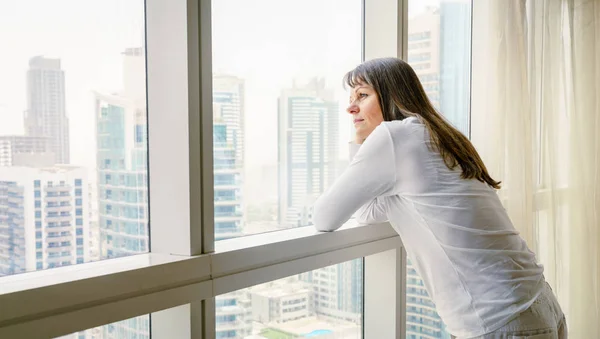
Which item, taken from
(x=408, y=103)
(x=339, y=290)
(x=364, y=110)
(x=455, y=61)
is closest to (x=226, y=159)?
(x=364, y=110)

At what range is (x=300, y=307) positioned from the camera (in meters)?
1.92

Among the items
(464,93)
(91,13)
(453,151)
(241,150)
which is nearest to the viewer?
(91,13)

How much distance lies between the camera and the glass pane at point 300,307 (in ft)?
5.46

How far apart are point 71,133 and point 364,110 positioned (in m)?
0.81

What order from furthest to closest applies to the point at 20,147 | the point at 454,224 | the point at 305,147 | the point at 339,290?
the point at 339,290
the point at 305,147
the point at 454,224
the point at 20,147

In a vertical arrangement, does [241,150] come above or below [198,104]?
below

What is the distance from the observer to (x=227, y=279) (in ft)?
4.58

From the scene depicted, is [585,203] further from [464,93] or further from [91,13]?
[91,13]

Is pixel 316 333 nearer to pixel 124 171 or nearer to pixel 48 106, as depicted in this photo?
pixel 124 171

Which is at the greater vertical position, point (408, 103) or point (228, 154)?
point (408, 103)

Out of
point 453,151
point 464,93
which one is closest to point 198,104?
point 453,151

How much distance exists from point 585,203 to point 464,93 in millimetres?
867

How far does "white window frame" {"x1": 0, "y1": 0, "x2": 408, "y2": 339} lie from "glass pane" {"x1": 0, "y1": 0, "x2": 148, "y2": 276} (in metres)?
0.04

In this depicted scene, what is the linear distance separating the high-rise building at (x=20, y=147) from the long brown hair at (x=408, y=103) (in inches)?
35.0
